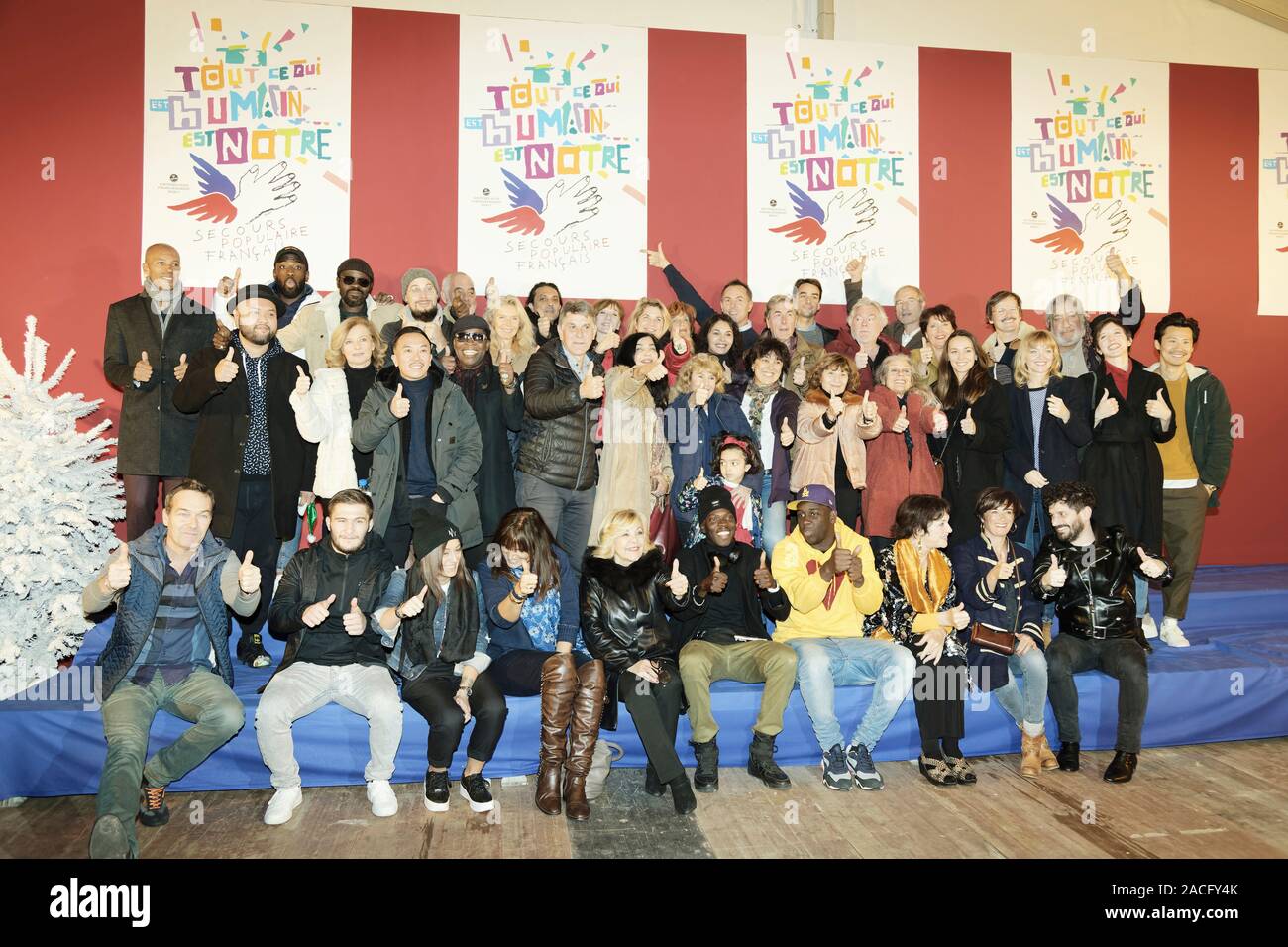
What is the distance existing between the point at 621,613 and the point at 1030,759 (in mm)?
1950

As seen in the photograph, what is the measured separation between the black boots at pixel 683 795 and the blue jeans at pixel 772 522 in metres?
1.38

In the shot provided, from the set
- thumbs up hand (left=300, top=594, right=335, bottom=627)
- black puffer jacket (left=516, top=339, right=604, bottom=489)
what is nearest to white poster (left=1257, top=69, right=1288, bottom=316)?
black puffer jacket (left=516, top=339, right=604, bottom=489)

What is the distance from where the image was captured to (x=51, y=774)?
376 cm

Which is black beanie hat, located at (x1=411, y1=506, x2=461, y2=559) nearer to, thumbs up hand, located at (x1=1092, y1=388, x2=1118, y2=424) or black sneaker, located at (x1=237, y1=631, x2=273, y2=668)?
black sneaker, located at (x1=237, y1=631, x2=273, y2=668)

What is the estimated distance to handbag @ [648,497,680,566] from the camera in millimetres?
4805

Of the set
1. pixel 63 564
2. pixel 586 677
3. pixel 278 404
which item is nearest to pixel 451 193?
pixel 278 404

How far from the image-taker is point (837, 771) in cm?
400

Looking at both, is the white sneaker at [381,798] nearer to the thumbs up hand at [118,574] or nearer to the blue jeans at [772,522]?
the thumbs up hand at [118,574]

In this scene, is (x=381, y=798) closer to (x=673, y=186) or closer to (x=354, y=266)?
(x=354, y=266)

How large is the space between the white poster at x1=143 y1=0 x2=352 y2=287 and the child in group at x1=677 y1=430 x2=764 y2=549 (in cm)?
335

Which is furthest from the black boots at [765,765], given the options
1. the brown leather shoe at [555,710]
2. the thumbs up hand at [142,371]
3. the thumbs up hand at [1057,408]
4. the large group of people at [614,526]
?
the thumbs up hand at [142,371]

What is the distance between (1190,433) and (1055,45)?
3713mm

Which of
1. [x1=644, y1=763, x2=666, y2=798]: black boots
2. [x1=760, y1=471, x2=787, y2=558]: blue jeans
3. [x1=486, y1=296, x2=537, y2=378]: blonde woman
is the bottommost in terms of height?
[x1=644, y1=763, x2=666, y2=798]: black boots

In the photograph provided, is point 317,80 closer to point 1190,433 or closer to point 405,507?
point 405,507
